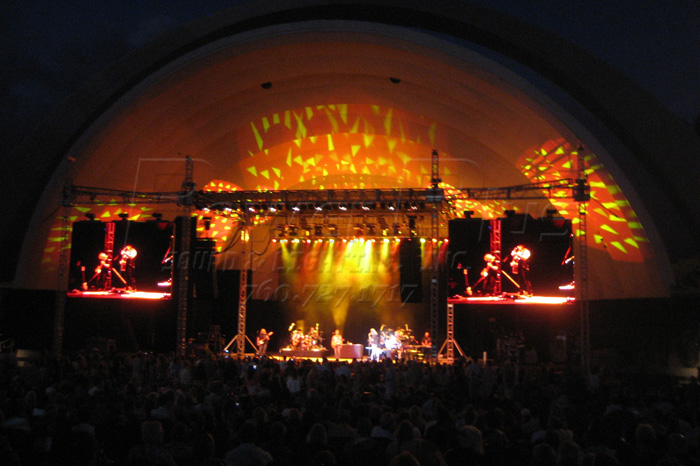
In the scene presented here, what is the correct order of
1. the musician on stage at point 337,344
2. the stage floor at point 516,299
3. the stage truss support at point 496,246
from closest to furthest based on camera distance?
the stage floor at point 516,299
the stage truss support at point 496,246
the musician on stage at point 337,344

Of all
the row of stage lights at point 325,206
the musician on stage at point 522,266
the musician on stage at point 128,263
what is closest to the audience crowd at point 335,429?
the musician on stage at point 522,266

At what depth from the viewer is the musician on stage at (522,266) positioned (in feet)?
57.5

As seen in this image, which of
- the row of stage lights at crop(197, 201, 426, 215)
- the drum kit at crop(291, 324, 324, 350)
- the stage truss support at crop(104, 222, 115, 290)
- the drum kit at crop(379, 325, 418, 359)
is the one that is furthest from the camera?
the drum kit at crop(291, 324, 324, 350)

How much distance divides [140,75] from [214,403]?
13.4 metres

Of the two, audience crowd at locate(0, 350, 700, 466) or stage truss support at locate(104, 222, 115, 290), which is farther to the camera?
Answer: stage truss support at locate(104, 222, 115, 290)

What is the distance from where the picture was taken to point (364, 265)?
83.2 feet

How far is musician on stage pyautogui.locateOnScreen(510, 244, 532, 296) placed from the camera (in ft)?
57.5

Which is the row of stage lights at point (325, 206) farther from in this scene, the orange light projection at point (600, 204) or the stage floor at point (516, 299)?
the orange light projection at point (600, 204)

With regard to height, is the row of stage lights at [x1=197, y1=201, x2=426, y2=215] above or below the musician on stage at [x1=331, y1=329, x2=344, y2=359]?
above

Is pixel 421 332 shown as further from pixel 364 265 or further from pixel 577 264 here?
pixel 577 264

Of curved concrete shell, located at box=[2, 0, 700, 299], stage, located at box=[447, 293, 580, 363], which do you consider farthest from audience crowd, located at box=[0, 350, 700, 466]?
stage, located at box=[447, 293, 580, 363]

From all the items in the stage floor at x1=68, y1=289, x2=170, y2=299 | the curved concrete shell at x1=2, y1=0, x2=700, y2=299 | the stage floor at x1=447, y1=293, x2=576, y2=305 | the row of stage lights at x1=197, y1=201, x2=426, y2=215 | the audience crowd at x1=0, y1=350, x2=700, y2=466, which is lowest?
the audience crowd at x1=0, y1=350, x2=700, y2=466

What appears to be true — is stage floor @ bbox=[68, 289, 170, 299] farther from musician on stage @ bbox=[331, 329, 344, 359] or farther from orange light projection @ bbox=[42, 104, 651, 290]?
musician on stage @ bbox=[331, 329, 344, 359]

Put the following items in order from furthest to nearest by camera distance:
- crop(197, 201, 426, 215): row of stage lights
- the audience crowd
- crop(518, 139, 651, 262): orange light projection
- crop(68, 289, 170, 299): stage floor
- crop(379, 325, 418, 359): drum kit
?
crop(379, 325, 418, 359): drum kit, crop(197, 201, 426, 215): row of stage lights, crop(68, 289, 170, 299): stage floor, crop(518, 139, 651, 262): orange light projection, the audience crowd
